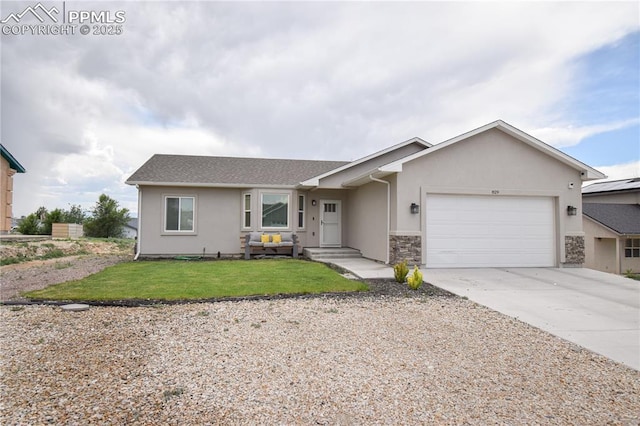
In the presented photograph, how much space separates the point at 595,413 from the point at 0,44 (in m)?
10.5

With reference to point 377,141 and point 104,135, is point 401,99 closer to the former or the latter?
point 377,141

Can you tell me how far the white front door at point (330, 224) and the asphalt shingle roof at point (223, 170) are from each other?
1.45 metres

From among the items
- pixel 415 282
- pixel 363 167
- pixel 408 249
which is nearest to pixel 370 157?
pixel 363 167

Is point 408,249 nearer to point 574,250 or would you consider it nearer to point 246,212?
point 574,250

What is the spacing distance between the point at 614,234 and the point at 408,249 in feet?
41.5

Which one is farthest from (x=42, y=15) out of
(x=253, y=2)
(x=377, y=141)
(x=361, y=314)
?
(x=377, y=141)

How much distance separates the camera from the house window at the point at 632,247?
683 inches

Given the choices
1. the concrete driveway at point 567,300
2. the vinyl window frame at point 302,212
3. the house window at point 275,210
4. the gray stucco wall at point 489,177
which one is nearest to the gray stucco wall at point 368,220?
the gray stucco wall at point 489,177

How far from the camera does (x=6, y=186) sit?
1380 cm

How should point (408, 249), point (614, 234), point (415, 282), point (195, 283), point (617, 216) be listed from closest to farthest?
point (415, 282), point (195, 283), point (408, 249), point (614, 234), point (617, 216)

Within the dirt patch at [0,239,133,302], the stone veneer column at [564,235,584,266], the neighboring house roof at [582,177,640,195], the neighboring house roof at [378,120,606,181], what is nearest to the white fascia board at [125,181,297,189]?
the dirt patch at [0,239,133,302]

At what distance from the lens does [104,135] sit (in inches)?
550

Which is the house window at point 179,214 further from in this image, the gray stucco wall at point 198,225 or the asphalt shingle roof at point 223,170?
the asphalt shingle roof at point 223,170

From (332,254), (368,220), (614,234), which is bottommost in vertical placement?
(332,254)
